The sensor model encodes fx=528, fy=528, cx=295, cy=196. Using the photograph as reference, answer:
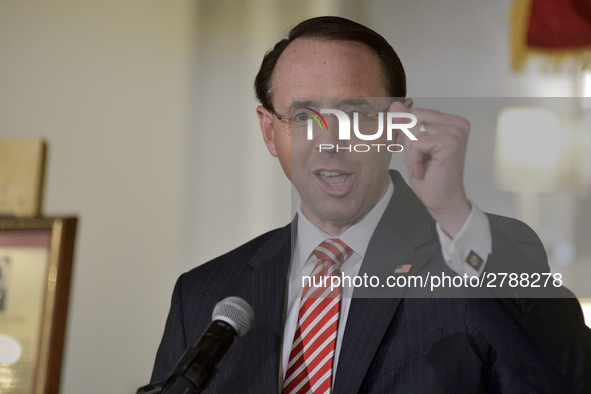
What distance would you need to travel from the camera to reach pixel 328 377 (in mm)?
1030

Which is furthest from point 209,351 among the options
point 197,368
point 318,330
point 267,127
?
point 267,127

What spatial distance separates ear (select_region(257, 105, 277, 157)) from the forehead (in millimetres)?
90

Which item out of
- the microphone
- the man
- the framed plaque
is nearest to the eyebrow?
the man

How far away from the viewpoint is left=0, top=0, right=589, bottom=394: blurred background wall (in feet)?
4.68

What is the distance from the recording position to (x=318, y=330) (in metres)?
1.06

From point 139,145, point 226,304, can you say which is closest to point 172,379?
point 226,304

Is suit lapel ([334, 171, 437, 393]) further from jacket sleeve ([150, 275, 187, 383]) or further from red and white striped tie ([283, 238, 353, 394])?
jacket sleeve ([150, 275, 187, 383])

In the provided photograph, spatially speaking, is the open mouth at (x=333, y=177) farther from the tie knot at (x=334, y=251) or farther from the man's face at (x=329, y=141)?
the tie knot at (x=334, y=251)

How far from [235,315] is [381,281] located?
1.11 feet

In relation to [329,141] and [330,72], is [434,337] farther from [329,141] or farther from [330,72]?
[330,72]

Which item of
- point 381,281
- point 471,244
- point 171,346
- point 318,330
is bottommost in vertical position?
point 171,346

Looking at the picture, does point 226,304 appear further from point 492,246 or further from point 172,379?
point 492,246

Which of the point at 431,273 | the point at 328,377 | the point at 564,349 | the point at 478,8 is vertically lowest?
the point at 328,377

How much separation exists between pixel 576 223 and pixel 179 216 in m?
0.99
